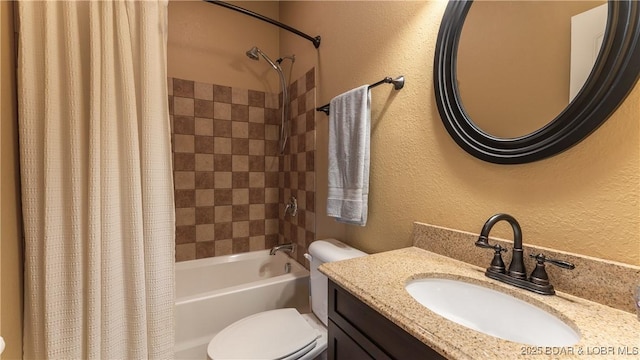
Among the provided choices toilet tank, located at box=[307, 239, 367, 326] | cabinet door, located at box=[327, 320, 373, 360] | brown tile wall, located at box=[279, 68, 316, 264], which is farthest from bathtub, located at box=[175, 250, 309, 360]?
cabinet door, located at box=[327, 320, 373, 360]

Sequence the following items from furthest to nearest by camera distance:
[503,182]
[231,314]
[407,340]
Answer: [231,314] < [503,182] < [407,340]

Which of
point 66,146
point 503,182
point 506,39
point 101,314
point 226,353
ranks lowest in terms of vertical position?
point 226,353

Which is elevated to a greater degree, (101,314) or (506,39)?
(506,39)

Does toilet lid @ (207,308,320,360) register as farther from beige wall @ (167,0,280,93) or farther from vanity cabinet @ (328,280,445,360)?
beige wall @ (167,0,280,93)

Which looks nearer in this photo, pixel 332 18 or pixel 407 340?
pixel 407 340

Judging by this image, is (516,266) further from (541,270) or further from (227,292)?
(227,292)

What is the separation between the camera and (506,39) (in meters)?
0.76

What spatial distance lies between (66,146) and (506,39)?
1483 millimetres

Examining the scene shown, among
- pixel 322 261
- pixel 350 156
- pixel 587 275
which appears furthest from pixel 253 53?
pixel 587 275

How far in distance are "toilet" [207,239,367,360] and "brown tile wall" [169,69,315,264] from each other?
500 millimetres

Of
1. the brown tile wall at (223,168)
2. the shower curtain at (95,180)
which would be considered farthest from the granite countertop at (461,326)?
the brown tile wall at (223,168)

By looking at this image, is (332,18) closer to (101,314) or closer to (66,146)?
(66,146)

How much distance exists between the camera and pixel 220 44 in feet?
6.64

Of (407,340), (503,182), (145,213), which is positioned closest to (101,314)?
(145,213)
